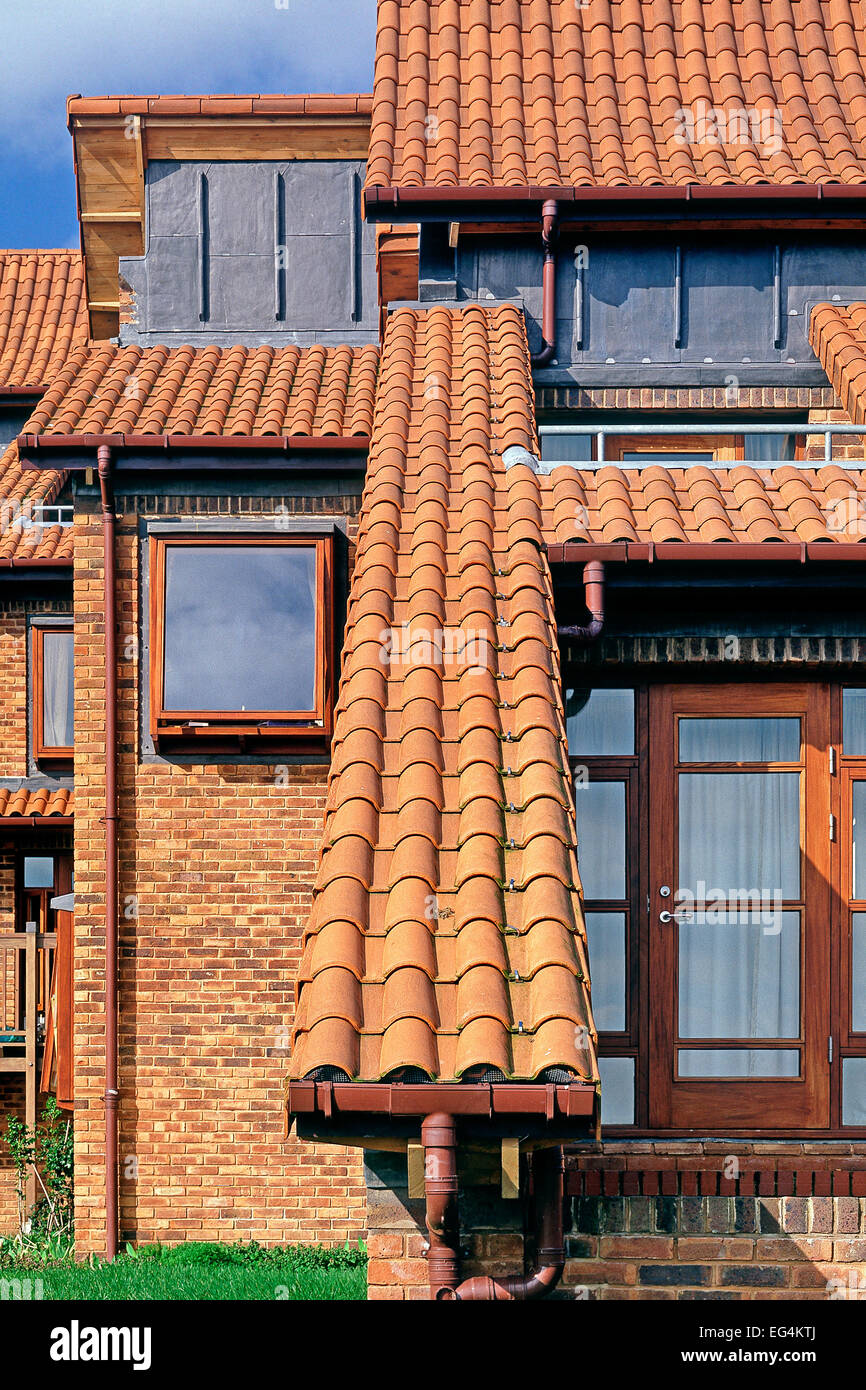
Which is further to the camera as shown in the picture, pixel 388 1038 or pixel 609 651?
pixel 609 651

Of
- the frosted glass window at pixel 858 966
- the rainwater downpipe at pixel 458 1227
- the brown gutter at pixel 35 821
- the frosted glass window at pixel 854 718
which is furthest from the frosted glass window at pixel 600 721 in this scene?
the brown gutter at pixel 35 821

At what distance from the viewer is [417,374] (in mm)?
8102

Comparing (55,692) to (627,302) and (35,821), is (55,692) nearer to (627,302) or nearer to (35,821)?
(35,821)

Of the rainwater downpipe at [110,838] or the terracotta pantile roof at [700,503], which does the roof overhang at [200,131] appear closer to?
the rainwater downpipe at [110,838]

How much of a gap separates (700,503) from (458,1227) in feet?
13.0

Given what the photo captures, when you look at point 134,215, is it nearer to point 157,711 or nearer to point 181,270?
point 181,270

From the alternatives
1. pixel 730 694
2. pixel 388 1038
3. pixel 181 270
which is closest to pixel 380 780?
pixel 388 1038

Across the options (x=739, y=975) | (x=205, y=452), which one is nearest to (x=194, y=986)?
(x=205, y=452)

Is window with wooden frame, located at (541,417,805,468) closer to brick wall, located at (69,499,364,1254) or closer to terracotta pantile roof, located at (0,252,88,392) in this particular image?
brick wall, located at (69,499,364,1254)

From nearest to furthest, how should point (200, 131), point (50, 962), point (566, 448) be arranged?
point (566, 448) → point (200, 131) → point (50, 962)

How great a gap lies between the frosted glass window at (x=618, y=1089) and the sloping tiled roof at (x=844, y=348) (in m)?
4.37

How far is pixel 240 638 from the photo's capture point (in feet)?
32.3

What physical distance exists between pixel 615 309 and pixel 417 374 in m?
2.17

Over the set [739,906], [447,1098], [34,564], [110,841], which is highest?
[34,564]
